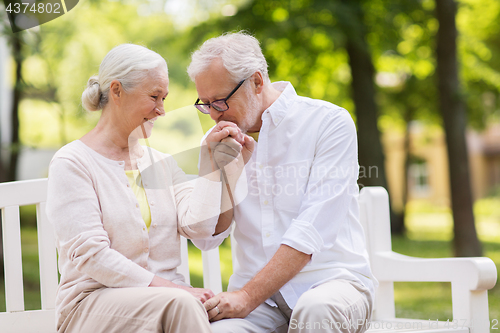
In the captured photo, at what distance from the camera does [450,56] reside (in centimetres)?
662

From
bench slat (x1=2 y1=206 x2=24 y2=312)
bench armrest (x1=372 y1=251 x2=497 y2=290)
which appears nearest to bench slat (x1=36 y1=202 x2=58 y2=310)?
bench slat (x1=2 y1=206 x2=24 y2=312)

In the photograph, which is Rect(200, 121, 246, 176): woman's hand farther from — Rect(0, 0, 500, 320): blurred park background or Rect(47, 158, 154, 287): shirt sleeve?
Rect(47, 158, 154, 287): shirt sleeve

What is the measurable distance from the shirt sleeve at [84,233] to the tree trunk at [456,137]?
A: 5.62 m

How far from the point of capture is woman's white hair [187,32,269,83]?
2328 millimetres

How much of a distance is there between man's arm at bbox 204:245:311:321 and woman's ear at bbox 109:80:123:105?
0.95 metres

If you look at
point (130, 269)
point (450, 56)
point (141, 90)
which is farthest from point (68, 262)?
point (450, 56)

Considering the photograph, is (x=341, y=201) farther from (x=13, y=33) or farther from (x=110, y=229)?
(x=13, y=33)

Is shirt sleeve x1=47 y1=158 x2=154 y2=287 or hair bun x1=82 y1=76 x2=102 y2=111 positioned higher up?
hair bun x1=82 y1=76 x2=102 y2=111

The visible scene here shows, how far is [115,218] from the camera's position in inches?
81.2

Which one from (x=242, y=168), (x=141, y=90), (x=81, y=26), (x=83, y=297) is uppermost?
(x=81, y=26)

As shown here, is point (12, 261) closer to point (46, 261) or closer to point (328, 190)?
point (46, 261)

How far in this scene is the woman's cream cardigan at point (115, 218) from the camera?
1954mm

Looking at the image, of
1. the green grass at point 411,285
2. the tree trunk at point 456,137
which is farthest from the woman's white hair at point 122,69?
the tree trunk at point 456,137

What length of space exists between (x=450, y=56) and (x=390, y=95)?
Result: 8.16 metres
